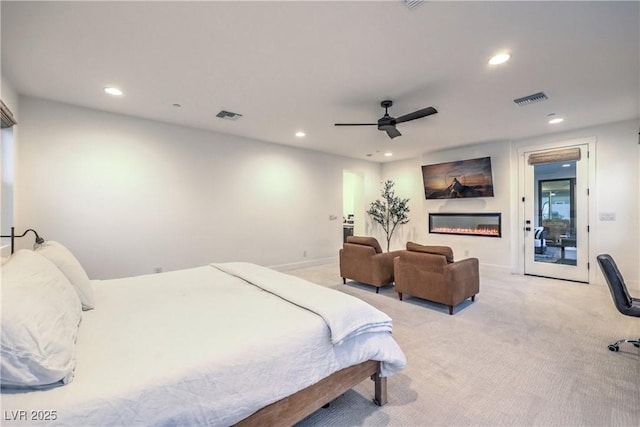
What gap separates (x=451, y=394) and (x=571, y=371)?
107 cm

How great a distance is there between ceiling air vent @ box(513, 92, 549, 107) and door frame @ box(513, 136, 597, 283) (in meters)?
2.13

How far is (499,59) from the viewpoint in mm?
2617

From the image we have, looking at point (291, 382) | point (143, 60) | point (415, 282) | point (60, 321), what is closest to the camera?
point (60, 321)

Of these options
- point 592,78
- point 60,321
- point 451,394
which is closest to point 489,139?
point 592,78

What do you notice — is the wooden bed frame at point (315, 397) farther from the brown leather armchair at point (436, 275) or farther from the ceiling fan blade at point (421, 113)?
the ceiling fan blade at point (421, 113)

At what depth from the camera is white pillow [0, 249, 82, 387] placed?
962 millimetres

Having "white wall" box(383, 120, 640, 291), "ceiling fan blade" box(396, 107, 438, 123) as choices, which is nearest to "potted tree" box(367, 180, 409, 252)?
"white wall" box(383, 120, 640, 291)

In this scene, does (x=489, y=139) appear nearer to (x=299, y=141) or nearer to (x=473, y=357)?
(x=299, y=141)

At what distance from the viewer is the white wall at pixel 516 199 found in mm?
4414

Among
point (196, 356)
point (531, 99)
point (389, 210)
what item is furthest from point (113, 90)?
point (389, 210)

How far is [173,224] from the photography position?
4562mm

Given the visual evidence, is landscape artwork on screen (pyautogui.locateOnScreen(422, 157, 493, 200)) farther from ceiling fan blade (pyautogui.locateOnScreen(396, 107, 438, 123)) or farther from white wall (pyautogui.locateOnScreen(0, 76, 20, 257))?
white wall (pyautogui.locateOnScreen(0, 76, 20, 257))

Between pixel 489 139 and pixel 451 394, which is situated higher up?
pixel 489 139

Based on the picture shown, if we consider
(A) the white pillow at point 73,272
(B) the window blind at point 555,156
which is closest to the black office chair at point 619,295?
(B) the window blind at point 555,156
